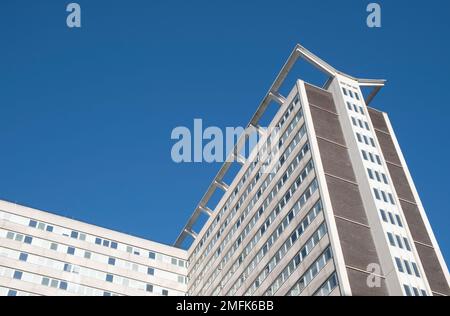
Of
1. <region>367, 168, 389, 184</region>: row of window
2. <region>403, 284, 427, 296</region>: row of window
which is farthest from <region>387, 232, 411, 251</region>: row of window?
<region>367, 168, 389, 184</region>: row of window

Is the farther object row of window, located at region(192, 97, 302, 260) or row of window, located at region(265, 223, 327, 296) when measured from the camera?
row of window, located at region(192, 97, 302, 260)

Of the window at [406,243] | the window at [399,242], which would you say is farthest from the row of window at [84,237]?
the window at [406,243]

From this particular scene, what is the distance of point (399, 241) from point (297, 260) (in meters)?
9.90

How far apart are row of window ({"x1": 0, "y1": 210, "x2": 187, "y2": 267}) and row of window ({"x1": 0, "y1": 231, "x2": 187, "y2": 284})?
85.4 inches

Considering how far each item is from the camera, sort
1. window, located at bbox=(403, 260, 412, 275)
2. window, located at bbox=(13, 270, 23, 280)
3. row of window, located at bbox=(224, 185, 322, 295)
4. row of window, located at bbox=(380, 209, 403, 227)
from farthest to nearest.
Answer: window, located at bbox=(13, 270, 23, 280) < row of window, located at bbox=(224, 185, 322, 295) < row of window, located at bbox=(380, 209, 403, 227) < window, located at bbox=(403, 260, 412, 275)

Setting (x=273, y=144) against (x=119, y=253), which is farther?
(x=119, y=253)

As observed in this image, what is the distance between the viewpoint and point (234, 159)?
83250mm

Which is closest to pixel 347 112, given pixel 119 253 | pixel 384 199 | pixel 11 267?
pixel 384 199

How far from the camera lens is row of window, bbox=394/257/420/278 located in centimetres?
4875

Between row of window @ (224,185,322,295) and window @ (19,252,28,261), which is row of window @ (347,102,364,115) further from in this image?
window @ (19,252,28,261)

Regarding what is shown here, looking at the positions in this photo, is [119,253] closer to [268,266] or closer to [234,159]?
[234,159]

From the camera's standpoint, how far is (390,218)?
54.8 meters

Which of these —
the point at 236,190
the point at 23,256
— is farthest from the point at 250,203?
the point at 23,256

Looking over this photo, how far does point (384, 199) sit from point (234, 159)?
30423 millimetres
